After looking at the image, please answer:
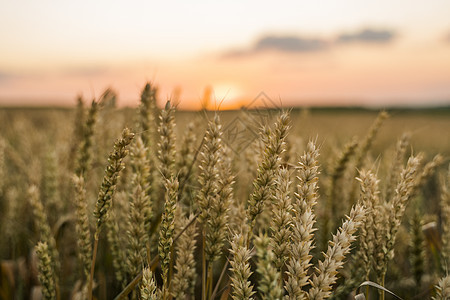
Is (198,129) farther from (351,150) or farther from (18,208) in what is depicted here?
(18,208)

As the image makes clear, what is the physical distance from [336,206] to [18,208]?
2590 millimetres

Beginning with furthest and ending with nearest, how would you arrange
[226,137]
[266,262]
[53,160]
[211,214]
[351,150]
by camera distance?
[53,160], [351,150], [226,137], [211,214], [266,262]

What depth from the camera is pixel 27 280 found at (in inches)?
99.3

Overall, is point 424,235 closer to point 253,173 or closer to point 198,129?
point 253,173

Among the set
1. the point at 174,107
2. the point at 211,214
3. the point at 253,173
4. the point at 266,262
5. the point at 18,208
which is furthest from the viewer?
the point at 18,208

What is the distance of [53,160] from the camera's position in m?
2.74

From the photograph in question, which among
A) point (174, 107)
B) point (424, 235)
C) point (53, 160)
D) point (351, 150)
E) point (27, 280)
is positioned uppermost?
point (174, 107)

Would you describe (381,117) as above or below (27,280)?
above

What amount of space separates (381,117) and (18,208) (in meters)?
2.94

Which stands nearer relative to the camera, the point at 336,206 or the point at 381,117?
the point at 381,117

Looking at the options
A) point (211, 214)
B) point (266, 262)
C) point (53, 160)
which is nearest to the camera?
point (266, 262)

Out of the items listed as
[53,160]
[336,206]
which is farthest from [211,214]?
[53,160]

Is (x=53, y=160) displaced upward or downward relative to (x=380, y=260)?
upward

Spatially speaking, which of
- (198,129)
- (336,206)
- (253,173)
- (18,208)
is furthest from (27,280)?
(336,206)
